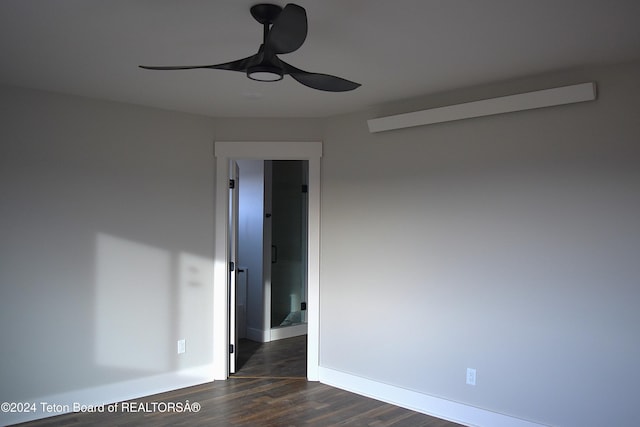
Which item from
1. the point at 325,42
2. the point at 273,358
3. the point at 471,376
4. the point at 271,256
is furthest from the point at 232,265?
the point at 325,42

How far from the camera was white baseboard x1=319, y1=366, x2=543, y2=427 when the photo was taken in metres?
3.29

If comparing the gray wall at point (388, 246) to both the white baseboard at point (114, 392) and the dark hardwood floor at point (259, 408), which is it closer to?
the white baseboard at point (114, 392)

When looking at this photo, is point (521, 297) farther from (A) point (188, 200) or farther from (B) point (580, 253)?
(A) point (188, 200)

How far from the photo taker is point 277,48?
6.55ft

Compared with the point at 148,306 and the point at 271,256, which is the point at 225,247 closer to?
the point at 148,306

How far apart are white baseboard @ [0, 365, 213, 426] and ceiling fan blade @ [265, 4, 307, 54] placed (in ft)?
9.98

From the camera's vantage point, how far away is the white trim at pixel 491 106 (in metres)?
2.94

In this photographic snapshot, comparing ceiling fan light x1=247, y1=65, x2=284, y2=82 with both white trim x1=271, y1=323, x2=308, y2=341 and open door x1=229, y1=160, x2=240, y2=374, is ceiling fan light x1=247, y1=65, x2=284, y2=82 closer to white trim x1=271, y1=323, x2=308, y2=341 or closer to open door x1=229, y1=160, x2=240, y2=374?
open door x1=229, y1=160, x2=240, y2=374

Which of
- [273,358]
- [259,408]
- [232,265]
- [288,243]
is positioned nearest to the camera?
[259,408]

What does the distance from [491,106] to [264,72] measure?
1.82m

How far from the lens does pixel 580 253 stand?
9.75ft

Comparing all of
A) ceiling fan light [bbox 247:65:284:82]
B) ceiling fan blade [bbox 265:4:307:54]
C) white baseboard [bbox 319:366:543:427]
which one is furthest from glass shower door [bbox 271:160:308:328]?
ceiling fan blade [bbox 265:4:307:54]

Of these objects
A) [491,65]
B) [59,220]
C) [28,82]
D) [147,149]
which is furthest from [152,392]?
[491,65]

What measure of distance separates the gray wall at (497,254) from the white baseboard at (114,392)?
1.16m
